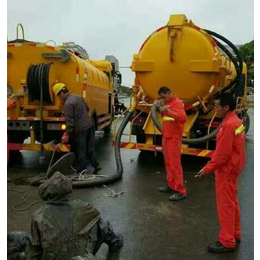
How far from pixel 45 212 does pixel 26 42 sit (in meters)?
5.63

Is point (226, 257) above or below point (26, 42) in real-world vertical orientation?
below

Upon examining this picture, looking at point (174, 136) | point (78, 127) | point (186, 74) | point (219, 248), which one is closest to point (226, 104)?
point (219, 248)

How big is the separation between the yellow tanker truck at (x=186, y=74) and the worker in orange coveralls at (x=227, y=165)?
10.3 feet

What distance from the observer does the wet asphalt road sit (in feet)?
12.9

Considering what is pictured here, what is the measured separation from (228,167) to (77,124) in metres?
3.45

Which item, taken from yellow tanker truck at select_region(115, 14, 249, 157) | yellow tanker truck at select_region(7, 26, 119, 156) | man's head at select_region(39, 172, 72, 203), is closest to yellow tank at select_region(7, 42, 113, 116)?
yellow tanker truck at select_region(7, 26, 119, 156)

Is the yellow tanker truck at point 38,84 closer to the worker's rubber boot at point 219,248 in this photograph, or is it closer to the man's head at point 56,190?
the worker's rubber boot at point 219,248

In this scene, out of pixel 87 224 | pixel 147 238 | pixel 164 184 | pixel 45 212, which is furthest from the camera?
pixel 164 184

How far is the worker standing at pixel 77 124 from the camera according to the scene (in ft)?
21.5

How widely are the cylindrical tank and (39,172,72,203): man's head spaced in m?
5.01

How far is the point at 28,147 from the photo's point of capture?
24.3 ft

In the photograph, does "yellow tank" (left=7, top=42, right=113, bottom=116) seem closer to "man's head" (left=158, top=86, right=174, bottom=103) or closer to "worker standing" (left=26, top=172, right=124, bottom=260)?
"man's head" (left=158, top=86, right=174, bottom=103)

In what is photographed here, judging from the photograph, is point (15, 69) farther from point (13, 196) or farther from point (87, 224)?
point (87, 224)

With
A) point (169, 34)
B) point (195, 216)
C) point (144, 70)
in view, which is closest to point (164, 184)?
point (195, 216)
